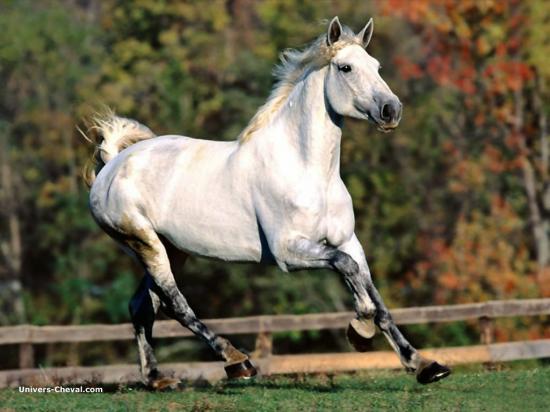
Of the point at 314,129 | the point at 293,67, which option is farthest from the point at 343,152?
the point at 314,129

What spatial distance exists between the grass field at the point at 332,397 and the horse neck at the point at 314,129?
61.8 inches

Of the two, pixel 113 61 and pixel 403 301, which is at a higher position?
pixel 113 61

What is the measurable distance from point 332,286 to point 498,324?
4.81 metres

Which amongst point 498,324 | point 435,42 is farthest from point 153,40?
point 498,324

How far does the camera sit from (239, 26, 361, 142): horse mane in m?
8.66

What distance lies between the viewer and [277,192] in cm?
857

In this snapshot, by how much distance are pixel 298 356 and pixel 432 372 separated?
5115mm

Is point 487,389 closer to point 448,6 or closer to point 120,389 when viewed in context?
point 120,389

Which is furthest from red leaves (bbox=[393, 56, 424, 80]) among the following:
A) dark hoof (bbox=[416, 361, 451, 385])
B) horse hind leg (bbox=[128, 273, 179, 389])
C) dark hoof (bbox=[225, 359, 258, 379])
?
dark hoof (bbox=[416, 361, 451, 385])

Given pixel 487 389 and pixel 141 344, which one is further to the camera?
pixel 141 344

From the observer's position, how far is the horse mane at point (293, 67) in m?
8.66

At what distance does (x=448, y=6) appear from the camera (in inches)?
1091

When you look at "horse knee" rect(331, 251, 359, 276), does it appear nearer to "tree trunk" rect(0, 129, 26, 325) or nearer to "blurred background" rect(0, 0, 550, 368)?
"blurred background" rect(0, 0, 550, 368)

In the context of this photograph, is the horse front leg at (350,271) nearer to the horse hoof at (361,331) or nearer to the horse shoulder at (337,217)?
the horse hoof at (361,331)
